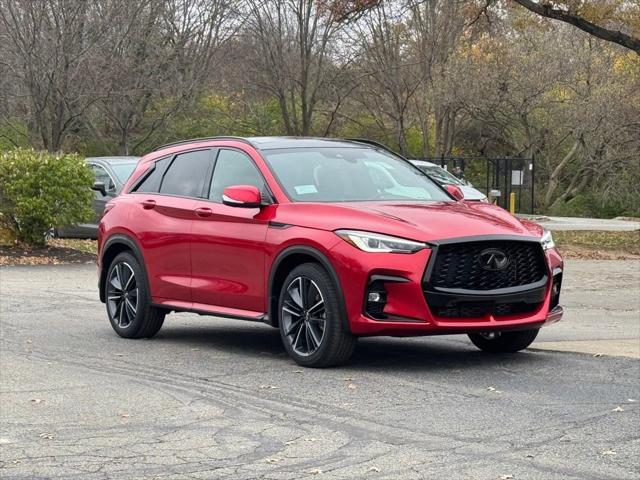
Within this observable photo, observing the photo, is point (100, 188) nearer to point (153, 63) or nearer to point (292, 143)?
point (292, 143)

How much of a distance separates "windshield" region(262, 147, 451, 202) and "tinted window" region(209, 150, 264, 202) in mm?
182

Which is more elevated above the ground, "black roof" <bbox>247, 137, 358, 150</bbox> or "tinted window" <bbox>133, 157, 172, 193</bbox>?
"black roof" <bbox>247, 137, 358, 150</bbox>

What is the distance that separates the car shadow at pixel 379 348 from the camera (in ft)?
30.9

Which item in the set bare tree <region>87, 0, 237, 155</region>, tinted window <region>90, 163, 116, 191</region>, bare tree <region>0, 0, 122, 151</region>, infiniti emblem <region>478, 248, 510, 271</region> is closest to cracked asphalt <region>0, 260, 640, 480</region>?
infiniti emblem <region>478, 248, 510, 271</region>

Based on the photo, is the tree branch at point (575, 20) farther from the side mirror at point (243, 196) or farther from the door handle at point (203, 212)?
the side mirror at point (243, 196)

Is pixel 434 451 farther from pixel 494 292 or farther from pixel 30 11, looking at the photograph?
pixel 30 11

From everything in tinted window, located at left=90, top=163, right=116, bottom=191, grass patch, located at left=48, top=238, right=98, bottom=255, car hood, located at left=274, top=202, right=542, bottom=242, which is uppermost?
tinted window, located at left=90, top=163, right=116, bottom=191

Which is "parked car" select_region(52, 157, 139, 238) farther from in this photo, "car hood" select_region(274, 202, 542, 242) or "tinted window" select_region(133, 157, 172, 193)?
"car hood" select_region(274, 202, 542, 242)

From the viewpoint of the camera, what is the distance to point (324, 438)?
6.77m

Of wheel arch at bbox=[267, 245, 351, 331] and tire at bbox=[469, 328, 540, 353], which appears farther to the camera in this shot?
tire at bbox=[469, 328, 540, 353]

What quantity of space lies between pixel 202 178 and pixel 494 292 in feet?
9.76

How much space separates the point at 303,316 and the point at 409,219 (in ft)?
3.48

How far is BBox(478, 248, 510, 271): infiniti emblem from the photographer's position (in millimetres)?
8766

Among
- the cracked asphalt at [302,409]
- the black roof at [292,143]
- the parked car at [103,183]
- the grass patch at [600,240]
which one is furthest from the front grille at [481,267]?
the grass patch at [600,240]
